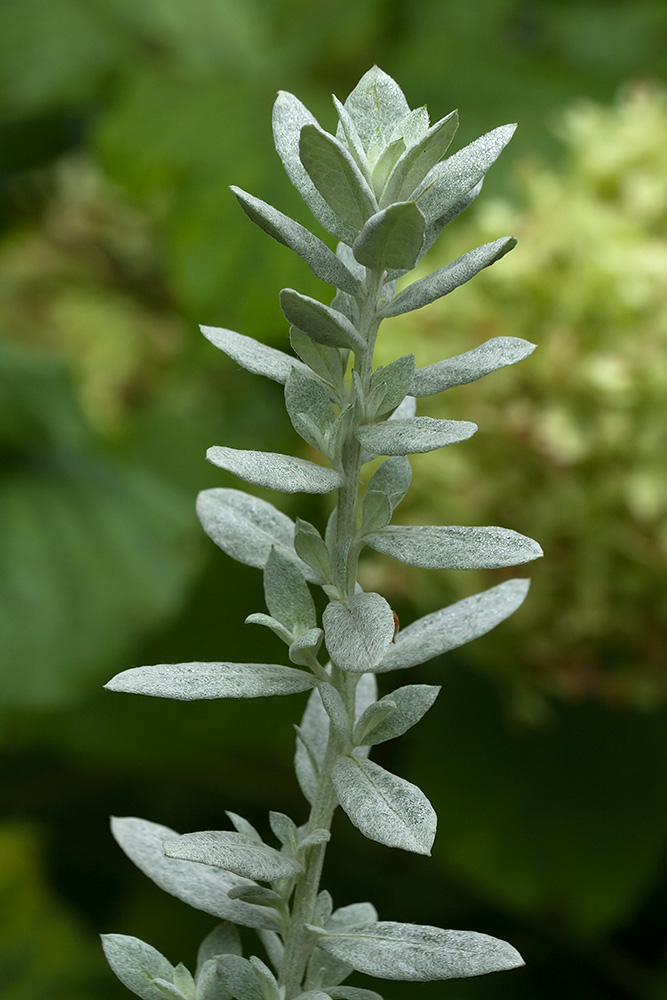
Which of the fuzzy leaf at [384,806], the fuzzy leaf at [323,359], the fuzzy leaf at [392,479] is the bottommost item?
the fuzzy leaf at [384,806]

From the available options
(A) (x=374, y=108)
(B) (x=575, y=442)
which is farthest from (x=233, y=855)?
(B) (x=575, y=442)

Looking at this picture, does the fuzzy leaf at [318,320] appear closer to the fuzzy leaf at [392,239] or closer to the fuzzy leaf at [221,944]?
the fuzzy leaf at [392,239]

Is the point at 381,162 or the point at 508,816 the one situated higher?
the point at 381,162

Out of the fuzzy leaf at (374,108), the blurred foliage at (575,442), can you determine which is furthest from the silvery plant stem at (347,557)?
the blurred foliage at (575,442)

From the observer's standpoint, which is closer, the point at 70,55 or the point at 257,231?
the point at 257,231

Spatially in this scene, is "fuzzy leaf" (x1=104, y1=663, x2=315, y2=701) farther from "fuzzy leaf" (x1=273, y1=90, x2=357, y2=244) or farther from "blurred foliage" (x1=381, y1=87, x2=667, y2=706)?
"blurred foliage" (x1=381, y1=87, x2=667, y2=706)

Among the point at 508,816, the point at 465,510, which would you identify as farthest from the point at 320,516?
the point at 508,816

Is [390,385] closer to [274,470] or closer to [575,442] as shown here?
[274,470]

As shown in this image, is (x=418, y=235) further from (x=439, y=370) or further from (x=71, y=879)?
(x=71, y=879)
